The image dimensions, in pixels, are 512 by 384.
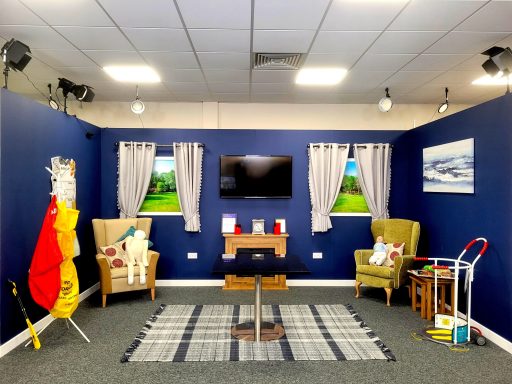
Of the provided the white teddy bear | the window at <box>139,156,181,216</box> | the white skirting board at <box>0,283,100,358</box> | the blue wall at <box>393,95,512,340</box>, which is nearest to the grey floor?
the white skirting board at <box>0,283,100,358</box>

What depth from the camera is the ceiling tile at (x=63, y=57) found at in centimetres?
421

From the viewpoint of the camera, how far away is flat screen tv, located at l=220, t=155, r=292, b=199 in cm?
635

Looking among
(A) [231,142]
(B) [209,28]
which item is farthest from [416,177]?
(B) [209,28]

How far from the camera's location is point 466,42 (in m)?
3.92

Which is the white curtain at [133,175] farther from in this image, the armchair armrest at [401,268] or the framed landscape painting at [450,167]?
the framed landscape painting at [450,167]

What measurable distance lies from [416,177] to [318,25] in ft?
10.9

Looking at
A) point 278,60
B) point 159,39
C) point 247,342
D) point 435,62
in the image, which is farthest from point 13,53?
point 435,62

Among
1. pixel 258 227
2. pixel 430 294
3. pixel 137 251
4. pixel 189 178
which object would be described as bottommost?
pixel 430 294

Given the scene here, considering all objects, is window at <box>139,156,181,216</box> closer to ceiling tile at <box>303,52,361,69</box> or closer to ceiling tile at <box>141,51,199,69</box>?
ceiling tile at <box>141,51,199,69</box>

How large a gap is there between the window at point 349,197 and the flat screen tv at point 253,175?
0.92 m

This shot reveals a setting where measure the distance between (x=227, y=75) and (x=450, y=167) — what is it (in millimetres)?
3041

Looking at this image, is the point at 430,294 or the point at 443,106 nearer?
the point at 430,294

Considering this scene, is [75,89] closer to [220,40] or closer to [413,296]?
[220,40]

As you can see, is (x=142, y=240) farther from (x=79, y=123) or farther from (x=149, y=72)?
(x=149, y=72)
